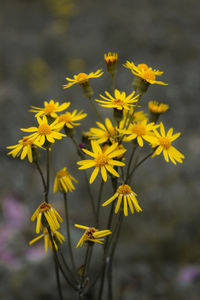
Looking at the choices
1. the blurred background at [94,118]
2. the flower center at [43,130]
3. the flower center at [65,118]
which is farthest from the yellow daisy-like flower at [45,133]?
the blurred background at [94,118]

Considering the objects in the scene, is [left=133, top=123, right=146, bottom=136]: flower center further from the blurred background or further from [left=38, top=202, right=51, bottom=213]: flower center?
the blurred background

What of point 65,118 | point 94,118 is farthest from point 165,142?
point 94,118

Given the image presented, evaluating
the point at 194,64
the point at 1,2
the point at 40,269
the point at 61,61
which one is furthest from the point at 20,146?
the point at 1,2

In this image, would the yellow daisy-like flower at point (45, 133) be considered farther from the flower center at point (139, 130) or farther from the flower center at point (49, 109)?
the flower center at point (139, 130)

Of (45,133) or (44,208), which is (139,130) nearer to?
(45,133)

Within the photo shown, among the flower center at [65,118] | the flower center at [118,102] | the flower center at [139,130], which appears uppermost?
the flower center at [65,118]

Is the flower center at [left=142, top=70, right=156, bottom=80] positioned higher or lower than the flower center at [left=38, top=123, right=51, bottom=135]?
higher

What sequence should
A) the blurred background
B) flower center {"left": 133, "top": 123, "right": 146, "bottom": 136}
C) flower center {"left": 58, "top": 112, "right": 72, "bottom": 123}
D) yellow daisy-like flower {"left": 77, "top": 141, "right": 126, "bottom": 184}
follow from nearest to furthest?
yellow daisy-like flower {"left": 77, "top": 141, "right": 126, "bottom": 184}
flower center {"left": 133, "top": 123, "right": 146, "bottom": 136}
flower center {"left": 58, "top": 112, "right": 72, "bottom": 123}
the blurred background

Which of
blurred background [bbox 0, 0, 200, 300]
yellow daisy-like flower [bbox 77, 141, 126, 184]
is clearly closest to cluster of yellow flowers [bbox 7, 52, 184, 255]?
yellow daisy-like flower [bbox 77, 141, 126, 184]
